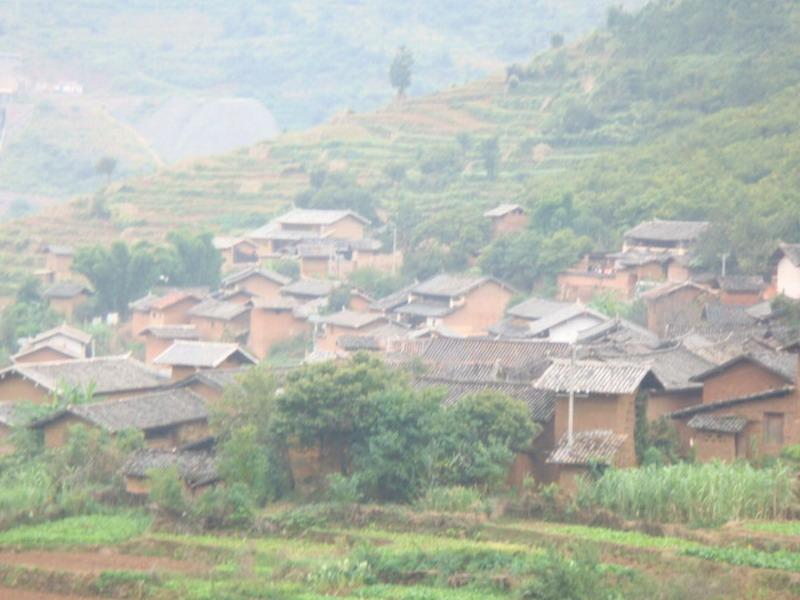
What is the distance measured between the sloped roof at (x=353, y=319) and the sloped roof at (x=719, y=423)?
1680 cm

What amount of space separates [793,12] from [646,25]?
6590mm

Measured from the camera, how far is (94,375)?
1259 inches

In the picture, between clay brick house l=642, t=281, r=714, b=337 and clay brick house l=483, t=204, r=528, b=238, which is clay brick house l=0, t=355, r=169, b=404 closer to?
clay brick house l=642, t=281, r=714, b=337

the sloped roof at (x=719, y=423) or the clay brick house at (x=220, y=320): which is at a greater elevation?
the clay brick house at (x=220, y=320)

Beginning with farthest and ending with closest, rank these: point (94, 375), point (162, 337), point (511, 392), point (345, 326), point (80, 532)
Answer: point (162, 337)
point (345, 326)
point (94, 375)
point (511, 392)
point (80, 532)

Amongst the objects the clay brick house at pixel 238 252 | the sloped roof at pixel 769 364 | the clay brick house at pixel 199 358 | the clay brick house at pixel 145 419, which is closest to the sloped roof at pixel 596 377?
the sloped roof at pixel 769 364

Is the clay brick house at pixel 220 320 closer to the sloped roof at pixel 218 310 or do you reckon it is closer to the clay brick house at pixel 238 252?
the sloped roof at pixel 218 310

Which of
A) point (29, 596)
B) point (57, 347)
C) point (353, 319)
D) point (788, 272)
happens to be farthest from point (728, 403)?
point (57, 347)

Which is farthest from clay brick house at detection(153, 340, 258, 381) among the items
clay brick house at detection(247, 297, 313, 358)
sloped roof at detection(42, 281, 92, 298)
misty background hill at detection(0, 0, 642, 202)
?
misty background hill at detection(0, 0, 642, 202)

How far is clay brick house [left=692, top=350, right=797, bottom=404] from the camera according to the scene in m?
24.8

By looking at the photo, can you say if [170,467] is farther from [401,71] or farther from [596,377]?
[401,71]

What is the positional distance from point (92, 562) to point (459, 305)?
22.0 meters

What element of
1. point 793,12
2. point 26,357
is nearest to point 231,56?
point 793,12

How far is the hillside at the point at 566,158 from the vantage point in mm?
47375
